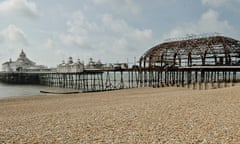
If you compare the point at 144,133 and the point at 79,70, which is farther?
the point at 79,70

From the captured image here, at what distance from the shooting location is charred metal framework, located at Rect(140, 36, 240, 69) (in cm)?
3669

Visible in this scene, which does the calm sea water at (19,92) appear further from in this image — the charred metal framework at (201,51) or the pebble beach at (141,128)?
the pebble beach at (141,128)

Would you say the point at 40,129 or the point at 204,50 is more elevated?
the point at 204,50

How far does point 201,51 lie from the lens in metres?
37.8

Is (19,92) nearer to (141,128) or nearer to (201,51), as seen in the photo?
(201,51)

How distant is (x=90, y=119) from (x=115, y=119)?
2.87ft

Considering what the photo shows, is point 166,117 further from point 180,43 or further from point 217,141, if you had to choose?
point 180,43

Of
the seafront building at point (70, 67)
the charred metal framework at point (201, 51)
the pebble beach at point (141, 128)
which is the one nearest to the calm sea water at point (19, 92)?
the seafront building at point (70, 67)

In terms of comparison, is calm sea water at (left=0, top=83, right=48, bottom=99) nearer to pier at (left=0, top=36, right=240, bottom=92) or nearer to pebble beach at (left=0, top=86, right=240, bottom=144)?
pier at (left=0, top=36, right=240, bottom=92)

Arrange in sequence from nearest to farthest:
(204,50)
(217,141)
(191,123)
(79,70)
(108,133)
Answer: (217,141) < (108,133) < (191,123) < (204,50) < (79,70)

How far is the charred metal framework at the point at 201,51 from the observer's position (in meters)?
36.7

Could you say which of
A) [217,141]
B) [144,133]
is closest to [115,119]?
[144,133]

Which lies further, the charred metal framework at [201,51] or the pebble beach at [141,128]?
the charred metal framework at [201,51]

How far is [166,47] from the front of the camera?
43000mm
